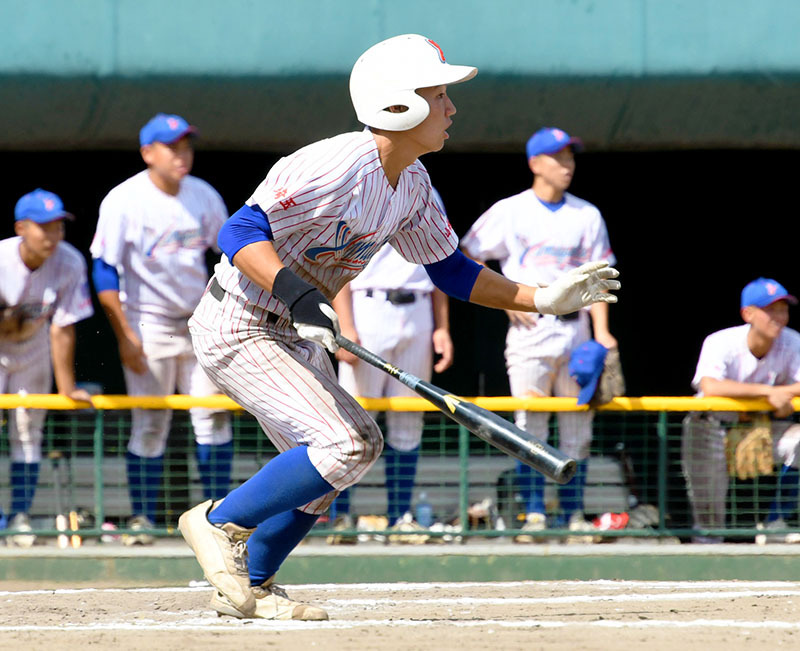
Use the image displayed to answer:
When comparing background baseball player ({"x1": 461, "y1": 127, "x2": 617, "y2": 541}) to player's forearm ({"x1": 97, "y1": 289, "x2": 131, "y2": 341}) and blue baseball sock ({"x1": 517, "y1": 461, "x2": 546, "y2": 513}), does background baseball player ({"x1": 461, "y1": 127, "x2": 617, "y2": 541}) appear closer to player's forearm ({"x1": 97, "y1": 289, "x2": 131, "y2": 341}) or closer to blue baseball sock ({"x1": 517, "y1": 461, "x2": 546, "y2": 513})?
blue baseball sock ({"x1": 517, "y1": 461, "x2": 546, "y2": 513})

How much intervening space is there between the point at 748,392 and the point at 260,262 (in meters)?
3.13

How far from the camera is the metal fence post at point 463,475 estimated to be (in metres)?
5.83

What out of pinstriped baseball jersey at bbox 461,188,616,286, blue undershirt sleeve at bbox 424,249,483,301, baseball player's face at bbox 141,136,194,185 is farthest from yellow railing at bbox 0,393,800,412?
blue undershirt sleeve at bbox 424,249,483,301

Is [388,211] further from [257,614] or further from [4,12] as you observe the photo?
[4,12]

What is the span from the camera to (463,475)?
5.88 m

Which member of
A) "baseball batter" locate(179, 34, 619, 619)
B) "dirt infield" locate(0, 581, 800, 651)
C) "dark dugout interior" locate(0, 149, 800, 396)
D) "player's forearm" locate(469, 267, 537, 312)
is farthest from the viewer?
"dark dugout interior" locate(0, 149, 800, 396)

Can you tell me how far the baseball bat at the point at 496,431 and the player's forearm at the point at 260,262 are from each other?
252mm

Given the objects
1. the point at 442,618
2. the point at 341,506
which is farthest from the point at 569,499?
the point at 442,618

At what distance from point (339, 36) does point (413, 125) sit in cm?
320

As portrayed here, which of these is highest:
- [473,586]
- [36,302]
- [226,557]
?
[36,302]

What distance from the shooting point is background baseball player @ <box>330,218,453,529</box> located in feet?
19.4

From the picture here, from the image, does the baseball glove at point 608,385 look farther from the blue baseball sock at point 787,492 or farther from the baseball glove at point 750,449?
the blue baseball sock at point 787,492

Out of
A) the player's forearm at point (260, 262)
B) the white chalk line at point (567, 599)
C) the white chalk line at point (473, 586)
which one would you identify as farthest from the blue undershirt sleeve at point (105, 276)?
the player's forearm at point (260, 262)

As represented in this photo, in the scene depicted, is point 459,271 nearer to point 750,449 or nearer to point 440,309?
point 440,309
